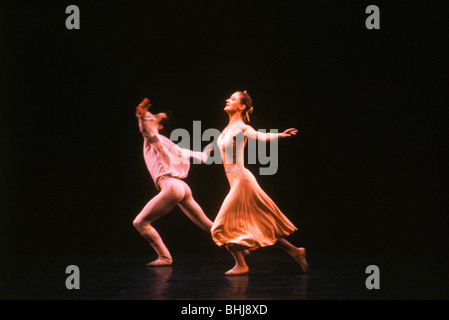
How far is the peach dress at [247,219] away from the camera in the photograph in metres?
5.27

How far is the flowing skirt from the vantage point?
529 centimetres

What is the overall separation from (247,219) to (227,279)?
558 millimetres

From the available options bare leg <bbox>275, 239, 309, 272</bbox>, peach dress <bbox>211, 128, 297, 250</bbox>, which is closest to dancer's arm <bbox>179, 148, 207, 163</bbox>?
peach dress <bbox>211, 128, 297, 250</bbox>

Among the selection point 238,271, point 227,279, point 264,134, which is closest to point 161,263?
point 238,271

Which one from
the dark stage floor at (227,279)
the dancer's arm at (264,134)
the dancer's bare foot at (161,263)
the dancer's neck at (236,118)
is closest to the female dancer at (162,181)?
the dancer's bare foot at (161,263)

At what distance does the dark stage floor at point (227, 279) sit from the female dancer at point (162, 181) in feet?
1.15

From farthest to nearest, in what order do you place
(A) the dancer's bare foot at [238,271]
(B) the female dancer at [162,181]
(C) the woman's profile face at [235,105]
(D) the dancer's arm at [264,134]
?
(B) the female dancer at [162,181]
(C) the woman's profile face at [235,105]
(A) the dancer's bare foot at [238,271]
(D) the dancer's arm at [264,134]

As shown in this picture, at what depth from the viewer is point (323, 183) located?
7.57 metres

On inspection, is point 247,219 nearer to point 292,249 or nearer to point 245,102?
point 292,249

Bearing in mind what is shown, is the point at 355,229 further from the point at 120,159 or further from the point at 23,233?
the point at 23,233

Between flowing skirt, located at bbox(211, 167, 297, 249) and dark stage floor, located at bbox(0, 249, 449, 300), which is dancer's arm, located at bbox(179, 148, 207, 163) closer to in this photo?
flowing skirt, located at bbox(211, 167, 297, 249)

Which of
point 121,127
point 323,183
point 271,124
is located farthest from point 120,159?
point 323,183

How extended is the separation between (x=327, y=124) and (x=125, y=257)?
116 inches

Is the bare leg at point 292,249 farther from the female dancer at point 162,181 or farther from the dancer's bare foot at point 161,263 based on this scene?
the dancer's bare foot at point 161,263
